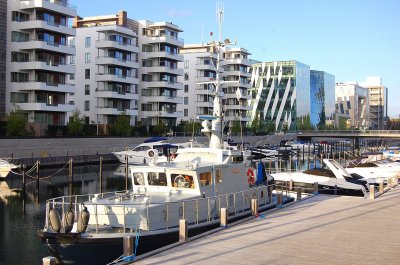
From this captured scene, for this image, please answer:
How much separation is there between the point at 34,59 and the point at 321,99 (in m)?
133

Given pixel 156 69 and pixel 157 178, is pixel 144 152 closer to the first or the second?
pixel 156 69

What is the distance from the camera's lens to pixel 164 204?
18766 millimetres

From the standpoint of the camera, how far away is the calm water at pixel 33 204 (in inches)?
854

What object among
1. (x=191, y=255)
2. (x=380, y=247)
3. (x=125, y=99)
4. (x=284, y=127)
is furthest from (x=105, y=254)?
(x=284, y=127)

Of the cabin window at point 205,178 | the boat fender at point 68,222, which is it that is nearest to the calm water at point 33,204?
the boat fender at point 68,222

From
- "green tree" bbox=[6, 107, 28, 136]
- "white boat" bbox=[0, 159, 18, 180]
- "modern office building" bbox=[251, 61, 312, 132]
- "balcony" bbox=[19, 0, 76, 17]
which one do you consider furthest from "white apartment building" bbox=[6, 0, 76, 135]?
"modern office building" bbox=[251, 61, 312, 132]

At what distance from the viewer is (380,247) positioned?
1593 cm

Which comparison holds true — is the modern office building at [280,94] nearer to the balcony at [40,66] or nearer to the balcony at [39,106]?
the balcony at [40,66]

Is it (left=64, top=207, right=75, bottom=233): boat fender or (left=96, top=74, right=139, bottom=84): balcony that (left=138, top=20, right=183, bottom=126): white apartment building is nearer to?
(left=96, top=74, right=139, bottom=84): balcony

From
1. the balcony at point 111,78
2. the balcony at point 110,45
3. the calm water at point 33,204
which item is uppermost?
the balcony at point 110,45

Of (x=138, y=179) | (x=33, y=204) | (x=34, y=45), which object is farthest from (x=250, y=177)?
(x=34, y=45)

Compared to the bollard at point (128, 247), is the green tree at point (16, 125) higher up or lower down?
higher up

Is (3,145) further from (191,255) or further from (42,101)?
(191,255)

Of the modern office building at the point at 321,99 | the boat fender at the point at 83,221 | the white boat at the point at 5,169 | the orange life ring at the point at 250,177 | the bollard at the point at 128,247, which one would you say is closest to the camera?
the bollard at the point at 128,247
